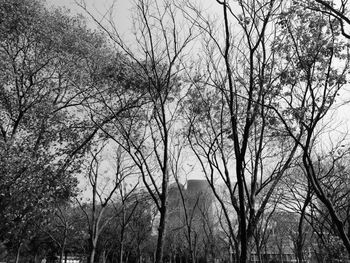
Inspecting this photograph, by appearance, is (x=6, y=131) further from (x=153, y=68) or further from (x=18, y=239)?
(x=153, y=68)

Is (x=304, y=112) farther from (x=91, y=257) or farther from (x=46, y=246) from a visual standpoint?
(x=46, y=246)

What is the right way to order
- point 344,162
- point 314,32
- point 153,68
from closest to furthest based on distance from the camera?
point 314,32 < point 153,68 < point 344,162

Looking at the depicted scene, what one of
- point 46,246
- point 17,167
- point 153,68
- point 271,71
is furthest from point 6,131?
point 46,246

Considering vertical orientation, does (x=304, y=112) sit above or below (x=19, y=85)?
below

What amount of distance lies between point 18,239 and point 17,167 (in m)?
3.02

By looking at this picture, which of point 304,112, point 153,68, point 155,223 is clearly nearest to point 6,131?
point 153,68

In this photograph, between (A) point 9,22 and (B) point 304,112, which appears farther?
(A) point 9,22

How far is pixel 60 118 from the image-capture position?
37.3 ft

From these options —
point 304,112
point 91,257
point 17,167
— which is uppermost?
point 304,112

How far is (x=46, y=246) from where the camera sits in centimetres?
4097

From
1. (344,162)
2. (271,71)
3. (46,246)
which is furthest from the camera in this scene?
(46,246)

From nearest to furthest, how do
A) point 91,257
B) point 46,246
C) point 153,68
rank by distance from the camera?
point 153,68 < point 91,257 < point 46,246

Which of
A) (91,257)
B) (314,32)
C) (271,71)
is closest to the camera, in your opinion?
(314,32)

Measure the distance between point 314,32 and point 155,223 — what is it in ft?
93.5
